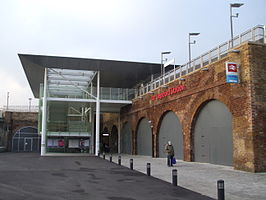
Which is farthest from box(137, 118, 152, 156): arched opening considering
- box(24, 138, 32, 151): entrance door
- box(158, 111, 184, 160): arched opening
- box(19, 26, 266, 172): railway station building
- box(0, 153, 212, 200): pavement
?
box(24, 138, 32, 151): entrance door

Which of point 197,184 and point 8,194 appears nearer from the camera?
point 8,194

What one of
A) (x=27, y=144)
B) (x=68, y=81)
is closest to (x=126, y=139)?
(x=68, y=81)

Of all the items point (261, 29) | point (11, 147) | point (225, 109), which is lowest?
point (11, 147)

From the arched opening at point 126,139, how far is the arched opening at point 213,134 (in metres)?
15.3

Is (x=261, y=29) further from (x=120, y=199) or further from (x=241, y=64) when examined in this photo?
(x=120, y=199)

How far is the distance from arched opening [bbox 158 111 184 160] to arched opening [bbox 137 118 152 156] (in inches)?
93.2

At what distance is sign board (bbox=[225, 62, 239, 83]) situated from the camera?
15.4 m

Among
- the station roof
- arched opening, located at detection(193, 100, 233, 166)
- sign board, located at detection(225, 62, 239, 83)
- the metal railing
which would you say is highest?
the station roof

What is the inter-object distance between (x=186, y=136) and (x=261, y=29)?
864cm

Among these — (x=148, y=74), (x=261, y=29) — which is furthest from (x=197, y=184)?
(x=148, y=74)

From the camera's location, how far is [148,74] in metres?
33.1

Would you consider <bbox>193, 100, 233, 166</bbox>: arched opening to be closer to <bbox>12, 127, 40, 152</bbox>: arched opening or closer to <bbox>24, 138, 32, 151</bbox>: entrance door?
<bbox>12, 127, 40, 152</bbox>: arched opening

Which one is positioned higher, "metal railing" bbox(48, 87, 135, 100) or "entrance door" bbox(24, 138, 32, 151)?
"metal railing" bbox(48, 87, 135, 100)

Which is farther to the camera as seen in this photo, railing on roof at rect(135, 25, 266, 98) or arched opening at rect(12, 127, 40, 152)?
arched opening at rect(12, 127, 40, 152)
